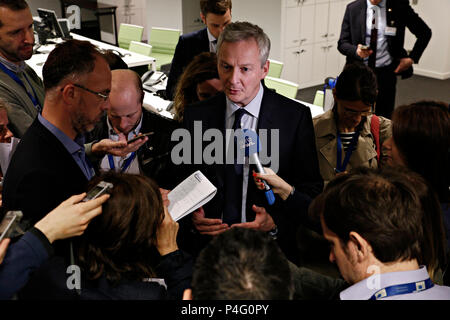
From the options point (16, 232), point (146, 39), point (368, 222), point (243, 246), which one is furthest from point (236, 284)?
point (146, 39)

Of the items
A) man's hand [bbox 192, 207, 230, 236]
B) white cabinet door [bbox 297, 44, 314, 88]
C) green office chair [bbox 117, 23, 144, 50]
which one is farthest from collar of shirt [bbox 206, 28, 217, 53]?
white cabinet door [bbox 297, 44, 314, 88]

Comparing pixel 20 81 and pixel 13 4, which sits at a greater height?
pixel 13 4

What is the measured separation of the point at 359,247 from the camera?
48.9 inches

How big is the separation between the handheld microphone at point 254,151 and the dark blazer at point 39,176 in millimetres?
692

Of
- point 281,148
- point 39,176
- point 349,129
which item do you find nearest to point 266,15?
point 349,129

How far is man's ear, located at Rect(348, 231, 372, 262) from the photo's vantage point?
1.23 m

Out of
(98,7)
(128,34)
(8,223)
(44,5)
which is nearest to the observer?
(8,223)

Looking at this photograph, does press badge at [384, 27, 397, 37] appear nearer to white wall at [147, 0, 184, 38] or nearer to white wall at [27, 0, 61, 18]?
white wall at [147, 0, 184, 38]

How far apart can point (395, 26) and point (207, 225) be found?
3.39 metres

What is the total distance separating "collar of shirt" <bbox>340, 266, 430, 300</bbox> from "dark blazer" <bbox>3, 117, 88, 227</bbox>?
1070 millimetres

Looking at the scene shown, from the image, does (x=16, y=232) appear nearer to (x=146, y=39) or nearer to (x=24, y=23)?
(x=24, y=23)

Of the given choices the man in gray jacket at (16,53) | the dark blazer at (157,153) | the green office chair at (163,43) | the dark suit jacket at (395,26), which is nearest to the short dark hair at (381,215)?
the dark blazer at (157,153)

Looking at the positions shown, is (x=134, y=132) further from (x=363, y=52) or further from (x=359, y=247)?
(x=363, y=52)

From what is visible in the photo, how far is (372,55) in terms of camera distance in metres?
4.44
